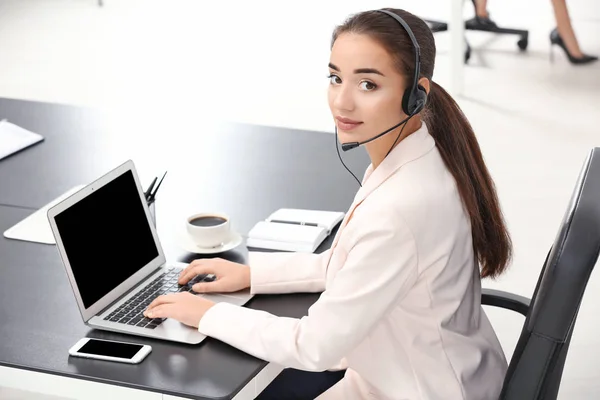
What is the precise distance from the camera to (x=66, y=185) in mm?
2875

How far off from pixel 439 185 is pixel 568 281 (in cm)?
38

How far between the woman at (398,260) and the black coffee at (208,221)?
1.31 feet

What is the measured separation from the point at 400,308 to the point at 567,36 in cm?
485

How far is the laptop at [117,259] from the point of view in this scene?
82.9 inches

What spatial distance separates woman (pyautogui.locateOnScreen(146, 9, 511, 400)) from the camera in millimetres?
1932

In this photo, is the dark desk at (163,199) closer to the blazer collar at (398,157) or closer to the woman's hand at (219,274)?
the woman's hand at (219,274)

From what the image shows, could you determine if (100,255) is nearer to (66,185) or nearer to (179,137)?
(66,185)

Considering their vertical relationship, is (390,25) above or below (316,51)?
above

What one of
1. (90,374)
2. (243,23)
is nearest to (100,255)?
(90,374)

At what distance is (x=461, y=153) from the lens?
209cm

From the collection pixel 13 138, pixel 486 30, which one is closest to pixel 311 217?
pixel 13 138

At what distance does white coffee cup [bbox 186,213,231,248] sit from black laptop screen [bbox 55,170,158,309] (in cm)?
12

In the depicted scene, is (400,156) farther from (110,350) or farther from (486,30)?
(486,30)

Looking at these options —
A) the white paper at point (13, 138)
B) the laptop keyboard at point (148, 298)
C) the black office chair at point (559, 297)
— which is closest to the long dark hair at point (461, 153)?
the black office chair at point (559, 297)
